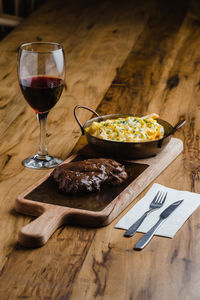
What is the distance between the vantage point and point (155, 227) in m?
1.06

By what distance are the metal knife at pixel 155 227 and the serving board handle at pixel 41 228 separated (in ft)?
0.60

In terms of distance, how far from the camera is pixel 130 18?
3.40 meters

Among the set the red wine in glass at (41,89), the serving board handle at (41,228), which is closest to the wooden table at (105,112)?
the serving board handle at (41,228)

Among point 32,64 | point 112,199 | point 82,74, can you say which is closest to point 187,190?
point 112,199

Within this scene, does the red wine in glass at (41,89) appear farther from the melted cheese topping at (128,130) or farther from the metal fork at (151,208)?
the metal fork at (151,208)

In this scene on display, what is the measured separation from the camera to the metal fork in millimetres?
1052

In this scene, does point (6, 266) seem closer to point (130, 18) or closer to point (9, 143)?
point (9, 143)

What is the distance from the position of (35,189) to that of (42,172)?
0.15 m

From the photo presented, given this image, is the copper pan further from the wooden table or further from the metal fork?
the metal fork

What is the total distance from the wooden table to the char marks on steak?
108 millimetres

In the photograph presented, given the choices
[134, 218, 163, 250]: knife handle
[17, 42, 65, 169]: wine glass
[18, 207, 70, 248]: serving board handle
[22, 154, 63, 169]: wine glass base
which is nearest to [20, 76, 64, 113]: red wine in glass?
[17, 42, 65, 169]: wine glass

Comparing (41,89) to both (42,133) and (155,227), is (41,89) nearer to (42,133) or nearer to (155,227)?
(42,133)

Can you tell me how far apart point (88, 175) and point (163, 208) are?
0.19 metres

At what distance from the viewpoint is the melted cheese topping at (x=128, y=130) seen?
140 cm
